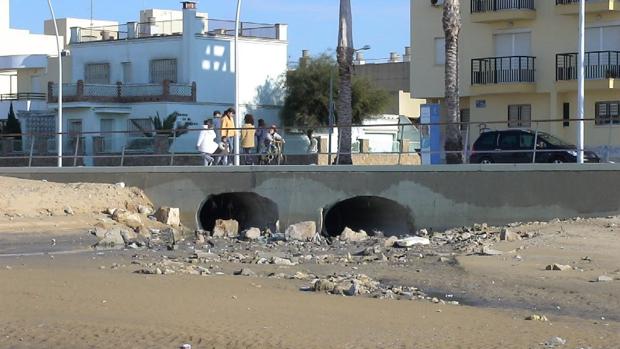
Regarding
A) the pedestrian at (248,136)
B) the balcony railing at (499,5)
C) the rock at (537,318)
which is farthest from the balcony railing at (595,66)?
the rock at (537,318)

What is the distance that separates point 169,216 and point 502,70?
62.4ft

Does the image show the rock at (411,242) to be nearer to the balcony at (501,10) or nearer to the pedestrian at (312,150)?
the pedestrian at (312,150)

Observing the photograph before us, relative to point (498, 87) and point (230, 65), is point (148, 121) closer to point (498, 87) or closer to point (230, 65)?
point (230, 65)

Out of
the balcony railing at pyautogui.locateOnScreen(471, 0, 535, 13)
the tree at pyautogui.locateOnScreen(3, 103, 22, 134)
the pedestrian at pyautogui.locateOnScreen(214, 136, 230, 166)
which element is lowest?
the pedestrian at pyautogui.locateOnScreen(214, 136, 230, 166)

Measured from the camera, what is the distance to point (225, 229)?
32312 millimetres

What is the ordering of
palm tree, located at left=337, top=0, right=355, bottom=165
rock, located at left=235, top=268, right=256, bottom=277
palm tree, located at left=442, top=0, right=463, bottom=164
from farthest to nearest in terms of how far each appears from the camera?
palm tree, located at left=337, top=0, right=355, bottom=165 < palm tree, located at left=442, top=0, right=463, bottom=164 < rock, located at left=235, top=268, right=256, bottom=277

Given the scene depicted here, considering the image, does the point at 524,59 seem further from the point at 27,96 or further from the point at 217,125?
the point at 27,96

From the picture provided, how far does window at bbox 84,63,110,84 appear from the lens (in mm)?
65250

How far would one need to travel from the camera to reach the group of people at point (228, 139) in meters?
33.8

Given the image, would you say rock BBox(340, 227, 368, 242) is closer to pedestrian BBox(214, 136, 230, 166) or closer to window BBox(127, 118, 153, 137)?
pedestrian BBox(214, 136, 230, 166)

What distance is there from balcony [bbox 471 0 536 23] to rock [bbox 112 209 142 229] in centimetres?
2031

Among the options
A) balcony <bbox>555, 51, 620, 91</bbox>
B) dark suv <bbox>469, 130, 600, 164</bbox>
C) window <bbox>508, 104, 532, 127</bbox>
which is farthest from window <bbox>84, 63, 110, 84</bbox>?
dark suv <bbox>469, 130, 600, 164</bbox>

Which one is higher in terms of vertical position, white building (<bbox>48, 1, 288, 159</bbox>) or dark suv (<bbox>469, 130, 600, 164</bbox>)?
white building (<bbox>48, 1, 288, 159</bbox>)

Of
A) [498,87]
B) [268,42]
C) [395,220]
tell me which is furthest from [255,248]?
[268,42]
